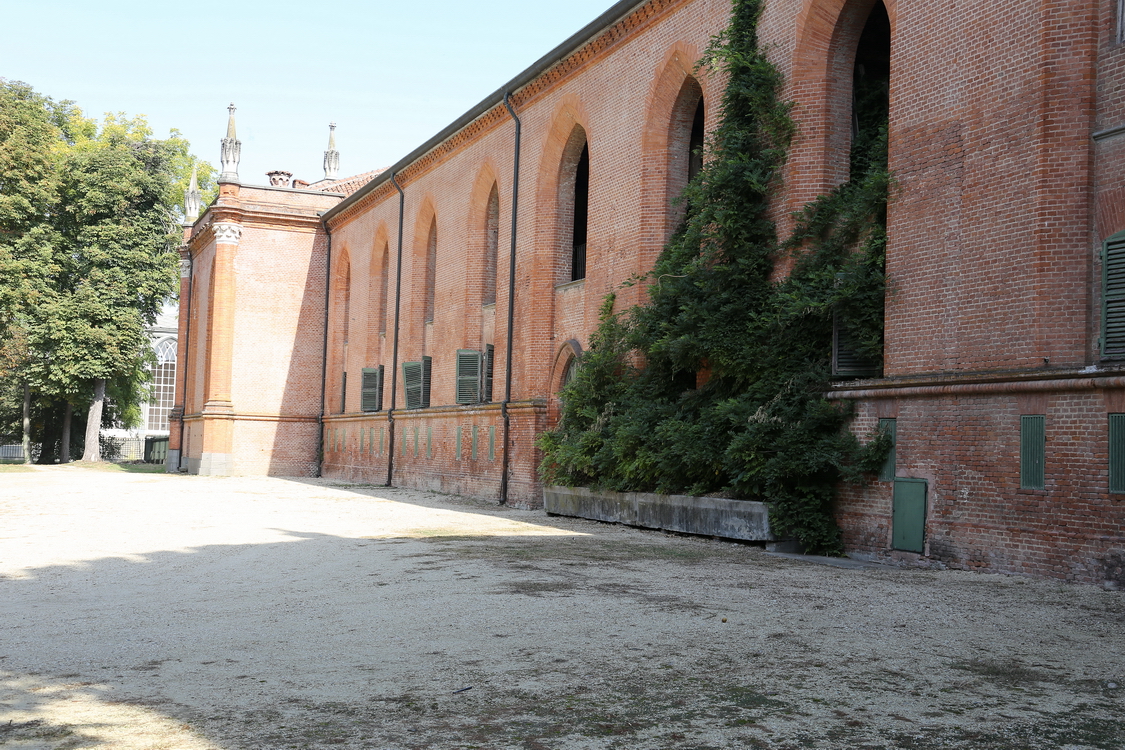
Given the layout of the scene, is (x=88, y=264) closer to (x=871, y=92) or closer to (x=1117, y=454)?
(x=871, y=92)

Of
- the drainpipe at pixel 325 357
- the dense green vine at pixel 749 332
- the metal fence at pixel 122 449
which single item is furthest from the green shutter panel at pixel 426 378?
the metal fence at pixel 122 449

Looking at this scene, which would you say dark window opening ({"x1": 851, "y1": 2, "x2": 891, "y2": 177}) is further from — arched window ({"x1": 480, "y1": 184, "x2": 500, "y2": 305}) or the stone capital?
the stone capital

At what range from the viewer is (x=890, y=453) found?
12539 mm

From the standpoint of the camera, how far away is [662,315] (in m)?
16.5

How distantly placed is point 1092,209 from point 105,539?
12.2 m

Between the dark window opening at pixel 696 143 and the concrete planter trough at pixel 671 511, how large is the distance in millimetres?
6268

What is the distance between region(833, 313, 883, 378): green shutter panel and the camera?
44.7ft


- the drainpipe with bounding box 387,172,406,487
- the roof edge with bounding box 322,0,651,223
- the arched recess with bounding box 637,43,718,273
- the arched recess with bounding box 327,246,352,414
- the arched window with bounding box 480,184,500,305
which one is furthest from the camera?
the arched recess with bounding box 327,246,352,414

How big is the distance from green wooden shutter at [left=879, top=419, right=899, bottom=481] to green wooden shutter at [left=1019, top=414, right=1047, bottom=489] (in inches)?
71.4

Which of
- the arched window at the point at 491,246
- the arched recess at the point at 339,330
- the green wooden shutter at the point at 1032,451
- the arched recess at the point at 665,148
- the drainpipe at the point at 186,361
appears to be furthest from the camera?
the drainpipe at the point at 186,361

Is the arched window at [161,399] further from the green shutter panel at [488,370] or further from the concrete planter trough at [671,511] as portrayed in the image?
the concrete planter trough at [671,511]

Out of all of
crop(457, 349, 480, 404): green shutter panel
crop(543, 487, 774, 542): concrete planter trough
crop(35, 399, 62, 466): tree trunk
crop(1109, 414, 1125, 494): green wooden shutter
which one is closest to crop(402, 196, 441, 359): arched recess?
crop(457, 349, 480, 404): green shutter panel

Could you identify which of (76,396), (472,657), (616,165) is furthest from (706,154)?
(76,396)

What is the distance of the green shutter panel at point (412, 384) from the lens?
97.3 ft
